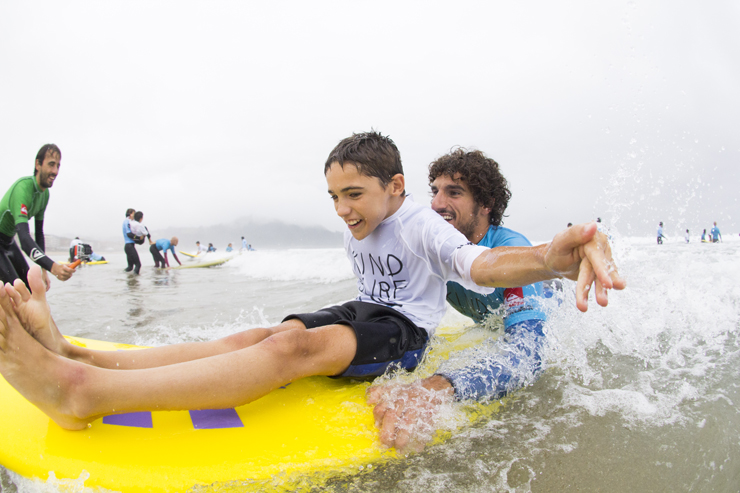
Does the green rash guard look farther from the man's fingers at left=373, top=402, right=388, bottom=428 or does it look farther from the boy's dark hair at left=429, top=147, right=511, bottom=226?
the boy's dark hair at left=429, top=147, right=511, bottom=226

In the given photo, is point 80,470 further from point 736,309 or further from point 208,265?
point 208,265

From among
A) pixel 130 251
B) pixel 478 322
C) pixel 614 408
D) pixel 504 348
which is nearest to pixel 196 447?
pixel 504 348

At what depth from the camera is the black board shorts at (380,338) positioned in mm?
1912

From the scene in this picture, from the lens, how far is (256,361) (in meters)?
1.54

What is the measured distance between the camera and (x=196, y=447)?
145cm

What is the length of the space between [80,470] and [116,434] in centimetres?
16

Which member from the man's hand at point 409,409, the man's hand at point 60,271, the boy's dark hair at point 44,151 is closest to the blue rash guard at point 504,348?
the man's hand at point 409,409

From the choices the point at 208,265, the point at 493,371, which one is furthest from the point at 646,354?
the point at 208,265

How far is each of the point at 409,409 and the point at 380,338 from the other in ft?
1.20

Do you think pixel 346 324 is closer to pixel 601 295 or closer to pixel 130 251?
pixel 601 295

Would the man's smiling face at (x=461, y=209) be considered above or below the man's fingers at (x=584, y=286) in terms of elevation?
above

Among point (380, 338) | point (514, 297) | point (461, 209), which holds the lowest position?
point (380, 338)

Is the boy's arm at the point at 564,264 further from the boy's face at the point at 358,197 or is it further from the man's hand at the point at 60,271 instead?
the man's hand at the point at 60,271

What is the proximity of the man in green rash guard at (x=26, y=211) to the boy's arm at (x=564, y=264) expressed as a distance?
356 cm
